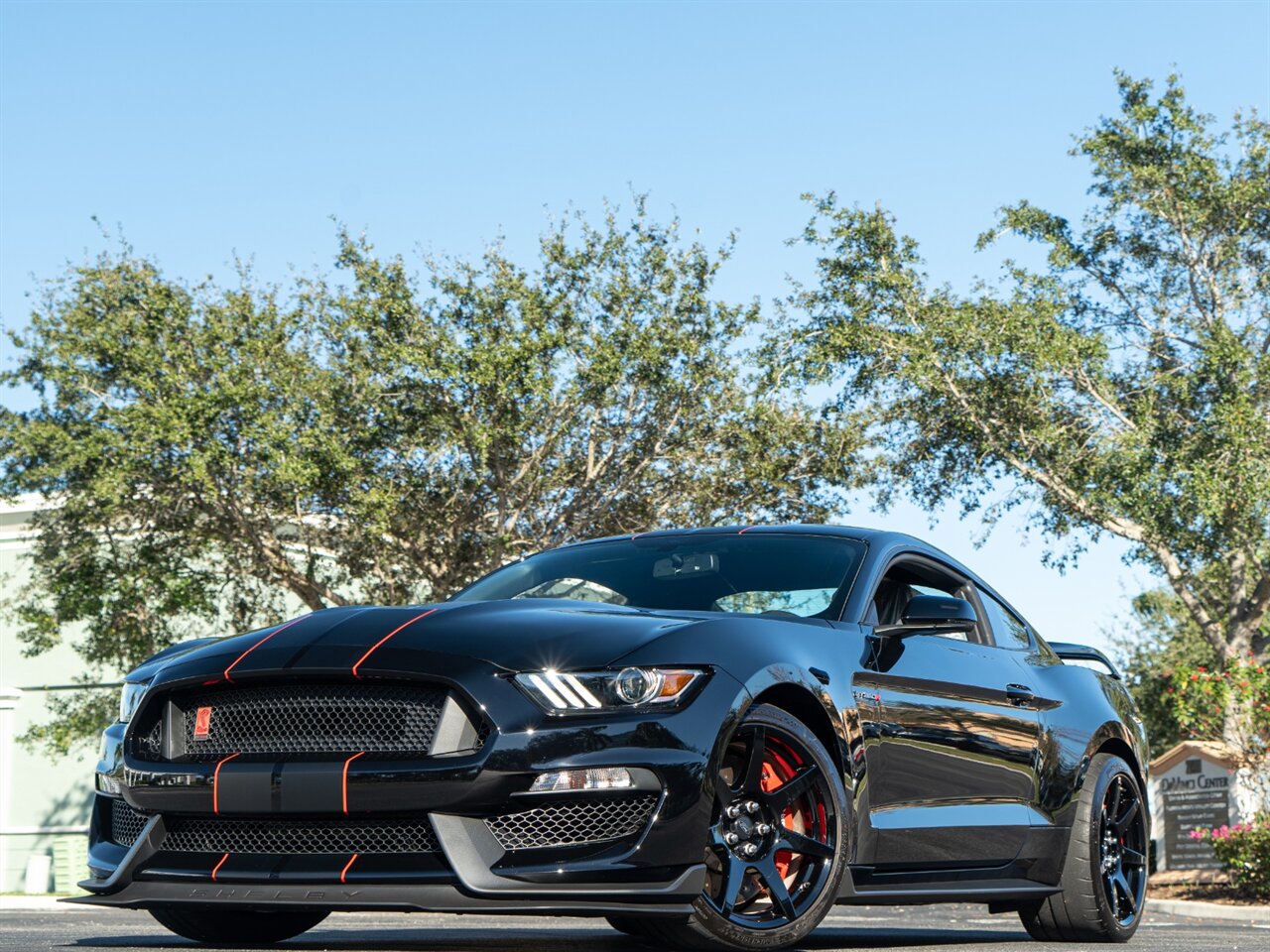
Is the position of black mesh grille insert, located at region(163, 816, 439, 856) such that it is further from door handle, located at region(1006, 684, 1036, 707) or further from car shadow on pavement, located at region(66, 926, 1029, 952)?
door handle, located at region(1006, 684, 1036, 707)

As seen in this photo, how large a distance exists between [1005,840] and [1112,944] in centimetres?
115

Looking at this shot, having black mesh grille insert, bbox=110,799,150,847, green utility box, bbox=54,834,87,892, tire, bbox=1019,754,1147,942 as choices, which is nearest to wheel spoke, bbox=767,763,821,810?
black mesh grille insert, bbox=110,799,150,847

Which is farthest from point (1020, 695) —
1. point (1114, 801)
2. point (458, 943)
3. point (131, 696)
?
point (131, 696)

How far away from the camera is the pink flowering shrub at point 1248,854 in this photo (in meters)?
20.3

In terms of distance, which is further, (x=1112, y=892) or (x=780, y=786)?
(x=1112, y=892)

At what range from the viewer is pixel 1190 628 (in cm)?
4875

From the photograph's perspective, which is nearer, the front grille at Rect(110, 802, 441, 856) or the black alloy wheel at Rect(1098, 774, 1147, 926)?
the front grille at Rect(110, 802, 441, 856)

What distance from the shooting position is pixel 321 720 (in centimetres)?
509

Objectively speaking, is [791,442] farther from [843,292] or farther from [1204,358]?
[1204,358]

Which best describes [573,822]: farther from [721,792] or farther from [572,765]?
[721,792]

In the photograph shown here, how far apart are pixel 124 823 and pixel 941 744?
9.27 ft

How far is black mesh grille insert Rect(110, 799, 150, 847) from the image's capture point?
5441 millimetres

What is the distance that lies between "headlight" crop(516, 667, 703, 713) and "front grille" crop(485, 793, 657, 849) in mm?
262

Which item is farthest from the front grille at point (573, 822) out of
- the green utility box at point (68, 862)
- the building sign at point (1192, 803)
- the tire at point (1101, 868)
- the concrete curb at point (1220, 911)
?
the green utility box at point (68, 862)
